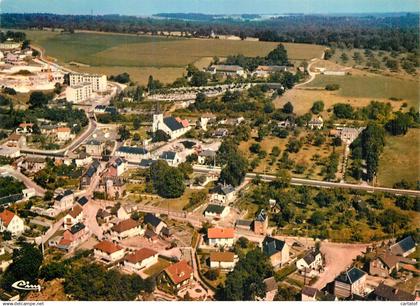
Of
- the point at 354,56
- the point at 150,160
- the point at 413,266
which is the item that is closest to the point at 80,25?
the point at 354,56

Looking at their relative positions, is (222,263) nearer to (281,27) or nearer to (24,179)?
(24,179)

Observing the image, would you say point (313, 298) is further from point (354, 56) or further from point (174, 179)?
point (354, 56)

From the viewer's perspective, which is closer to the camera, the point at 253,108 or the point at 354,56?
the point at 253,108

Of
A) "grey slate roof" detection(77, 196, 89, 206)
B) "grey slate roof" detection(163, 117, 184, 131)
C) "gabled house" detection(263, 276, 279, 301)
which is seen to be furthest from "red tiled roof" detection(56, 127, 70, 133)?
"gabled house" detection(263, 276, 279, 301)

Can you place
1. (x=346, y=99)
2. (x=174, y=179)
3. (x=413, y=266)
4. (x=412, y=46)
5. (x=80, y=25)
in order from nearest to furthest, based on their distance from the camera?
(x=413, y=266)
(x=174, y=179)
(x=346, y=99)
(x=412, y=46)
(x=80, y=25)

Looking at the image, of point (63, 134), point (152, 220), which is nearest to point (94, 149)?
point (63, 134)

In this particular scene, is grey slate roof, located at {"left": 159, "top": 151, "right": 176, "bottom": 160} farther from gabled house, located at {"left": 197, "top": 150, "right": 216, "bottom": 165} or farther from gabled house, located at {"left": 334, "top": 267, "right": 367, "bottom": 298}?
gabled house, located at {"left": 334, "top": 267, "right": 367, "bottom": 298}
